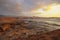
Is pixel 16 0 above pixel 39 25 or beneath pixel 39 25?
above

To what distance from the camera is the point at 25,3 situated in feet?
3.03

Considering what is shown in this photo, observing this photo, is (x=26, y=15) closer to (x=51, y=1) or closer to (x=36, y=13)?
(x=36, y=13)

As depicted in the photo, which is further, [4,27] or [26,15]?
[26,15]

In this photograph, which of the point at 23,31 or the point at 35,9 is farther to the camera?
the point at 35,9

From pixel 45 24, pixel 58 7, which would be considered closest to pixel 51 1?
pixel 58 7

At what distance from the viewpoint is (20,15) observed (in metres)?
0.89

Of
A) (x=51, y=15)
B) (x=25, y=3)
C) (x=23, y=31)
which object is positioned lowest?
(x=23, y=31)

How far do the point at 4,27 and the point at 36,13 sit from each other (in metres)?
0.29

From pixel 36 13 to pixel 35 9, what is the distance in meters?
0.03

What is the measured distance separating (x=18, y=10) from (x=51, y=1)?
0.28m

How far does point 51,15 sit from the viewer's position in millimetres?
924

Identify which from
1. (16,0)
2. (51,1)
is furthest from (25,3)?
(51,1)

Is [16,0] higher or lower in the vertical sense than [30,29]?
higher

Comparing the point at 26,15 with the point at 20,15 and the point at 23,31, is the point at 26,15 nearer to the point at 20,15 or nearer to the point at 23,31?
the point at 20,15
